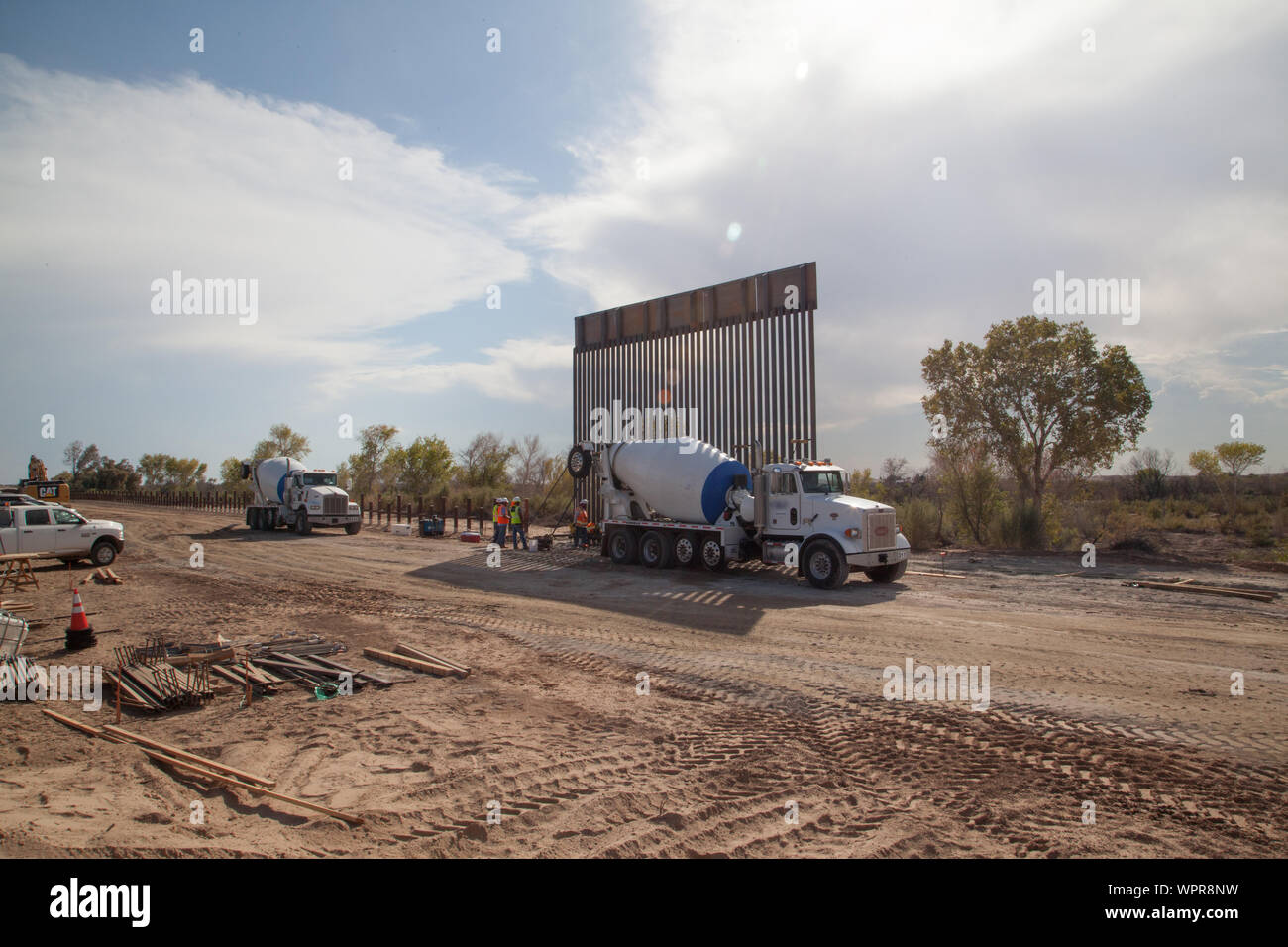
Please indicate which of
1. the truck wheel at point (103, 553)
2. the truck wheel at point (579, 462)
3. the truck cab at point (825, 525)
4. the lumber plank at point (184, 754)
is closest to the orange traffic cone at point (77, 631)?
the lumber plank at point (184, 754)

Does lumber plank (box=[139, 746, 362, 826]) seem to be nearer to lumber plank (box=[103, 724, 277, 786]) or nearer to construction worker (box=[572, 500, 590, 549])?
lumber plank (box=[103, 724, 277, 786])

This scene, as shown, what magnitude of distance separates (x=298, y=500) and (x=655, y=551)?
20.4 metres

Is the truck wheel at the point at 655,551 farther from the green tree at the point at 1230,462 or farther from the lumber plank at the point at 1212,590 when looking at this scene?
the green tree at the point at 1230,462

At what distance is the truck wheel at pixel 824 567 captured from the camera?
1553 centimetres

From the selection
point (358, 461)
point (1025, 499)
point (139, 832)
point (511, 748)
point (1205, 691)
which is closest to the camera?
point (139, 832)

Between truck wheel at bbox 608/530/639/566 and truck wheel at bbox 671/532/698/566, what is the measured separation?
162 cm

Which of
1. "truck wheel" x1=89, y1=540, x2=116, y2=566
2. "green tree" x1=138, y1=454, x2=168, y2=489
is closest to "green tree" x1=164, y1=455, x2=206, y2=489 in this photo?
"green tree" x1=138, y1=454, x2=168, y2=489

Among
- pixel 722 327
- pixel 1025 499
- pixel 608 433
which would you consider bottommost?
pixel 1025 499

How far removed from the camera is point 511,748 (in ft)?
20.1

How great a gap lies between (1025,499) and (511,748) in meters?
23.5

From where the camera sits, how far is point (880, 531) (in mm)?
15805

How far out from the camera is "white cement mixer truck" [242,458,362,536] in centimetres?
3188
